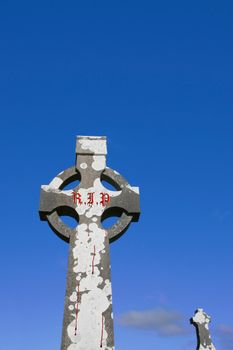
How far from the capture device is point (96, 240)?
753cm

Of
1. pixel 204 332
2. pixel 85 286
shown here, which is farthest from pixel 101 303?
pixel 204 332

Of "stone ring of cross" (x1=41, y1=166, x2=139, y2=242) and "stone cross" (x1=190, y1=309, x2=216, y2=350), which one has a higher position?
"stone ring of cross" (x1=41, y1=166, x2=139, y2=242)

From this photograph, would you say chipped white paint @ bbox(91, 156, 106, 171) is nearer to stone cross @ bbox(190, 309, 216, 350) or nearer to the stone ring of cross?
the stone ring of cross

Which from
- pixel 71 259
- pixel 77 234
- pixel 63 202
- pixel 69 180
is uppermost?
pixel 69 180

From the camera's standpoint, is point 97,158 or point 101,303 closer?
point 101,303

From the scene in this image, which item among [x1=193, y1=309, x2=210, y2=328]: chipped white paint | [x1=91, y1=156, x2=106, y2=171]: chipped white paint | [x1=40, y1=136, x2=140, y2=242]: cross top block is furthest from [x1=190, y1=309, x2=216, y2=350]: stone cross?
[x1=91, y1=156, x2=106, y2=171]: chipped white paint

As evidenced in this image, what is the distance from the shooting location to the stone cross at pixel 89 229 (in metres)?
6.77

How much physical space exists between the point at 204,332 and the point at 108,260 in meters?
4.52

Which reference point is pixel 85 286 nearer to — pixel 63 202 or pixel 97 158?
pixel 63 202

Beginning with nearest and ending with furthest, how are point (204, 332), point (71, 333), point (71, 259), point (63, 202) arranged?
point (71, 333)
point (71, 259)
point (63, 202)
point (204, 332)

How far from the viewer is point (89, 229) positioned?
7.65m

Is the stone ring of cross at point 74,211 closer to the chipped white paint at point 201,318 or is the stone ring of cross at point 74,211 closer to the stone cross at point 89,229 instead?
the stone cross at point 89,229

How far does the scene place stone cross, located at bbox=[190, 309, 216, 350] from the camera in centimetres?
1022

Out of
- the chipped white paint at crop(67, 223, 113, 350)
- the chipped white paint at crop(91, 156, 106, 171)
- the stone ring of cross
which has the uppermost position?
the chipped white paint at crop(91, 156, 106, 171)
